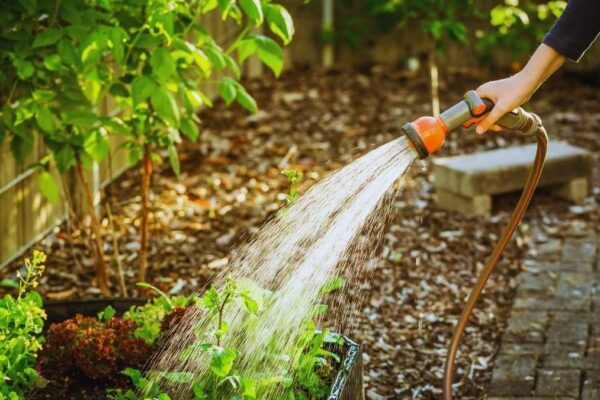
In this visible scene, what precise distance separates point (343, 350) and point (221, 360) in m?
0.49

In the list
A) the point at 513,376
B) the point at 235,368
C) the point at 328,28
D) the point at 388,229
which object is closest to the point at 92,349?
the point at 235,368

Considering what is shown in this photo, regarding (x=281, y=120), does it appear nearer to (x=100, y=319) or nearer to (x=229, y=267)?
(x=229, y=267)

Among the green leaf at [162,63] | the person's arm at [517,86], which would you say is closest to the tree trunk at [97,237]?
the green leaf at [162,63]

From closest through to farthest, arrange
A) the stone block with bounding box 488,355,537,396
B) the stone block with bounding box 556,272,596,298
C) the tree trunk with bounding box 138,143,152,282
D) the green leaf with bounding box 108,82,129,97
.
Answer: the green leaf with bounding box 108,82,129,97 < the stone block with bounding box 488,355,537,396 < the tree trunk with bounding box 138,143,152,282 < the stone block with bounding box 556,272,596,298

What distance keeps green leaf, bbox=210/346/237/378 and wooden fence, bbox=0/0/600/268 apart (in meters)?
2.03

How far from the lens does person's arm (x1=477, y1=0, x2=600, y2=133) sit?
261 cm

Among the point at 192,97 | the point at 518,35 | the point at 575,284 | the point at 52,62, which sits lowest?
the point at 575,284

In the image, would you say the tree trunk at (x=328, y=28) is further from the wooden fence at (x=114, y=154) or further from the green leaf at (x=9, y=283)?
the green leaf at (x=9, y=283)

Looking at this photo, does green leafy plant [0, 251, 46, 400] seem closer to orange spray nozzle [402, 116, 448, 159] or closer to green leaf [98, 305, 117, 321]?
green leaf [98, 305, 117, 321]

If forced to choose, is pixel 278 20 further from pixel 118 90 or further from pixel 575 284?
pixel 575 284

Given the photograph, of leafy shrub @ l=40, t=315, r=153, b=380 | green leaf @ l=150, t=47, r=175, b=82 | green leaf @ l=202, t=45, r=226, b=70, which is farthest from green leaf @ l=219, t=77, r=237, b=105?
leafy shrub @ l=40, t=315, r=153, b=380

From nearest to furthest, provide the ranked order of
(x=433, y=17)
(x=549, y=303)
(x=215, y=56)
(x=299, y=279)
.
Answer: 1. (x=299, y=279)
2. (x=215, y=56)
3. (x=549, y=303)
4. (x=433, y=17)

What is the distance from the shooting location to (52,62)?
3.63 m

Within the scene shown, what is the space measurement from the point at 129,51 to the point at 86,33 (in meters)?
0.15
